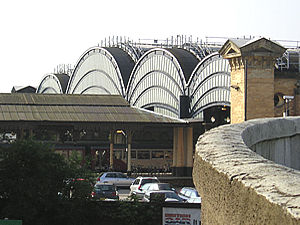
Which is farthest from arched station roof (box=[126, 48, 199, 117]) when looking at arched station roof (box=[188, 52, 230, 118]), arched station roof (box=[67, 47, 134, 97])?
arched station roof (box=[67, 47, 134, 97])

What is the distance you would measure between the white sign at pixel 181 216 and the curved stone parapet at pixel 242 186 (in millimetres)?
15688

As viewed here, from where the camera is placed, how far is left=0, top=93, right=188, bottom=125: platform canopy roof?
49.6 m

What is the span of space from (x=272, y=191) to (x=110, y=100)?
178ft

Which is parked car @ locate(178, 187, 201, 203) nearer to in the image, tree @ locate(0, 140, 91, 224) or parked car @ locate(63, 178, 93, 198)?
parked car @ locate(63, 178, 93, 198)

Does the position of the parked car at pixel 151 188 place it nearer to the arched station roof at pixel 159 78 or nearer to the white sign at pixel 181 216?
the white sign at pixel 181 216

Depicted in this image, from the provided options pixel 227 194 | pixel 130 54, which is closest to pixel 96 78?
pixel 130 54

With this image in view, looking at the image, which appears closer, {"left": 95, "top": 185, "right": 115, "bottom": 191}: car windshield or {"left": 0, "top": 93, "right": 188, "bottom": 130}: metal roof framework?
{"left": 95, "top": 185, "right": 115, "bottom": 191}: car windshield

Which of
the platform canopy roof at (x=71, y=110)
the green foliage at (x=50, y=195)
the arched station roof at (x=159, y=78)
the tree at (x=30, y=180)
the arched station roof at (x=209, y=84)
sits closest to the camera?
the tree at (x=30, y=180)

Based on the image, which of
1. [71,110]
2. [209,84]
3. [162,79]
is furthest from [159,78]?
[71,110]

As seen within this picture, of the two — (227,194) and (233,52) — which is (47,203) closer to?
(227,194)

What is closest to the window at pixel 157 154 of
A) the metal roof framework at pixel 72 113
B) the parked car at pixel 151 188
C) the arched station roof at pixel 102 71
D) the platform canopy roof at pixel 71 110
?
the arched station roof at pixel 102 71

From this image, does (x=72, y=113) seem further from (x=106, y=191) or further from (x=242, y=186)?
(x=242, y=186)

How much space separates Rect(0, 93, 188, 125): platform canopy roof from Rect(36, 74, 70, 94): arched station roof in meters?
42.2

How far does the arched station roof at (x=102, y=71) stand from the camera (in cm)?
7441
